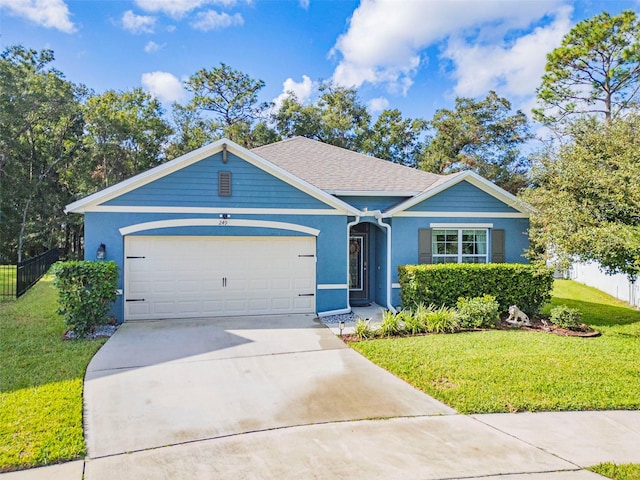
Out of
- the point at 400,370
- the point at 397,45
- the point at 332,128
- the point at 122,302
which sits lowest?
the point at 400,370

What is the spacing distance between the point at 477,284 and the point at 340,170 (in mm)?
5641

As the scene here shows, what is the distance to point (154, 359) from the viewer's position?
7.23 meters

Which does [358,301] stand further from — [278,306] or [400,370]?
[400,370]

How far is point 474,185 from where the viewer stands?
12117 mm

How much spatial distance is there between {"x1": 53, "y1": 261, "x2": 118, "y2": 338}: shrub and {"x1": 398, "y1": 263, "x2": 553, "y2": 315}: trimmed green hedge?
7.35 meters

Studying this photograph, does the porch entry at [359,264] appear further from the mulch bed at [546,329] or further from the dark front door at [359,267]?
the mulch bed at [546,329]

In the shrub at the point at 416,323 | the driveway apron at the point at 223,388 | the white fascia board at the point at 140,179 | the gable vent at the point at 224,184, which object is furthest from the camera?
the gable vent at the point at 224,184

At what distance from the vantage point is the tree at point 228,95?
31.6 m

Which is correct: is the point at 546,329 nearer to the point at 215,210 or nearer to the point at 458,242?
the point at 458,242

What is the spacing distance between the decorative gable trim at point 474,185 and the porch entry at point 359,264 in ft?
5.20

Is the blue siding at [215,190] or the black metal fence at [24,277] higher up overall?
the blue siding at [215,190]

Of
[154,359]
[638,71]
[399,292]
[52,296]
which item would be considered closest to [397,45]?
[399,292]

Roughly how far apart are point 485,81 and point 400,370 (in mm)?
25426

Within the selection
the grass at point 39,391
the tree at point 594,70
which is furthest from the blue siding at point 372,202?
the tree at point 594,70
